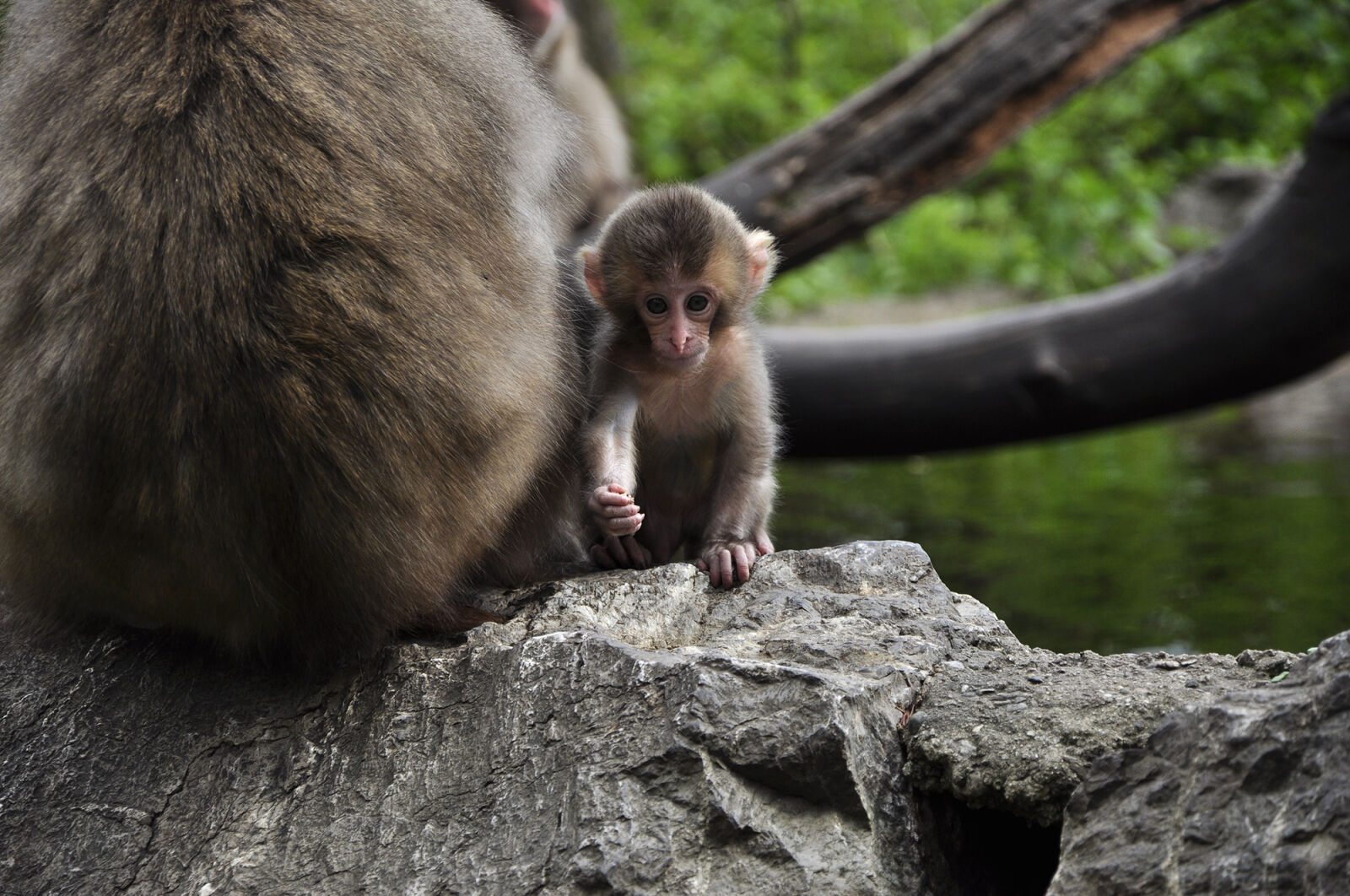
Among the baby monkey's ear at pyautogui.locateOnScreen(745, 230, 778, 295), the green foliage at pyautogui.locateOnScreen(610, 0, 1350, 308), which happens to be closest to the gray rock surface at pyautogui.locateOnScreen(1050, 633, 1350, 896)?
the baby monkey's ear at pyautogui.locateOnScreen(745, 230, 778, 295)

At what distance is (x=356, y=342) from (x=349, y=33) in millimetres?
572

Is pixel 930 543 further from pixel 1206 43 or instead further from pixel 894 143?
pixel 1206 43

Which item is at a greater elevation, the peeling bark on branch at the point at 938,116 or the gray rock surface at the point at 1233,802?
the gray rock surface at the point at 1233,802

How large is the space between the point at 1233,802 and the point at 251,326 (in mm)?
1519

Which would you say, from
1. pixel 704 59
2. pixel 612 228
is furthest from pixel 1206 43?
pixel 612 228

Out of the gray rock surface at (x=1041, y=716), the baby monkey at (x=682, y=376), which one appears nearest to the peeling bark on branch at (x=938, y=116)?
the baby monkey at (x=682, y=376)

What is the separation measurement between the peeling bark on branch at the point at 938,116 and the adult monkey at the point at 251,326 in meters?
3.18

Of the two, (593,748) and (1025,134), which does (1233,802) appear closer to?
(593,748)

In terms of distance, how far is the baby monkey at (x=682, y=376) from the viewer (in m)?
2.83

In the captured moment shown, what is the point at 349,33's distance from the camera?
235cm

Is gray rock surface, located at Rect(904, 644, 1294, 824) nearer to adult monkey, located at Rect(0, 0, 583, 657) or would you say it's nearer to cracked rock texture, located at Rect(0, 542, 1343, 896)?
cracked rock texture, located at Rect(0, 542, 1343, 896)

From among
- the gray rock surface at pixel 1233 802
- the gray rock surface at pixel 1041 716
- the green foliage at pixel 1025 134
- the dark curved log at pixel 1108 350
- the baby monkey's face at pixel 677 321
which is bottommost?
the green foliage at pixel 1025 134

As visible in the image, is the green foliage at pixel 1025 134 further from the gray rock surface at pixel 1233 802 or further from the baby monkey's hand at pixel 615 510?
the gray rock surface at pixel 1233 802

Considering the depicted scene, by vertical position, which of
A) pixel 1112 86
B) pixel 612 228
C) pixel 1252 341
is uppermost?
pixel 612 228
